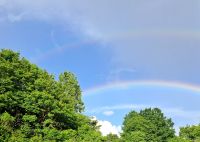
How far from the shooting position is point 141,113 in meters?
141

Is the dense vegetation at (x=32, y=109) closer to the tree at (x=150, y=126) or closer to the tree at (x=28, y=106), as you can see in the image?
the tree at (x=28, y=106)

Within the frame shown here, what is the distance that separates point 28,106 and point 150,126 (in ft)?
235

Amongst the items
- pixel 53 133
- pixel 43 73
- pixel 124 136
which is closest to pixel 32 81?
pixel 43 73

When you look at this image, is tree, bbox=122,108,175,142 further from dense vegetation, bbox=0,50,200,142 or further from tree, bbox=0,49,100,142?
tree, bbox=0,49,100,142

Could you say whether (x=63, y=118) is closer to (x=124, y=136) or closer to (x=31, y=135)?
(x=31, y=135)

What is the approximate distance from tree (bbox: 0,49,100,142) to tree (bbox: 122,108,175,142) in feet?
181

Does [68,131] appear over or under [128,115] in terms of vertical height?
under

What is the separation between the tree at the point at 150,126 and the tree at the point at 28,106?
Answer: 55.2m

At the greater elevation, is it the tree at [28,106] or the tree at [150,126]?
the tree at [150,126]

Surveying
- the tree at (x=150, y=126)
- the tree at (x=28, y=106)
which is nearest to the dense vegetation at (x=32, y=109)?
the tree at (x=28, y=106)

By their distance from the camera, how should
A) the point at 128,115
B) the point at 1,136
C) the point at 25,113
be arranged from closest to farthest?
the point at 1,136 < the point at 25,113 < the point at 128,115

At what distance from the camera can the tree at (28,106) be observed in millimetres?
59625

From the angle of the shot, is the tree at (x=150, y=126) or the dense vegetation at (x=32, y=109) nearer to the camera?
the dense vegetation at (x=32, y=109)

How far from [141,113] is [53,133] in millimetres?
81187
